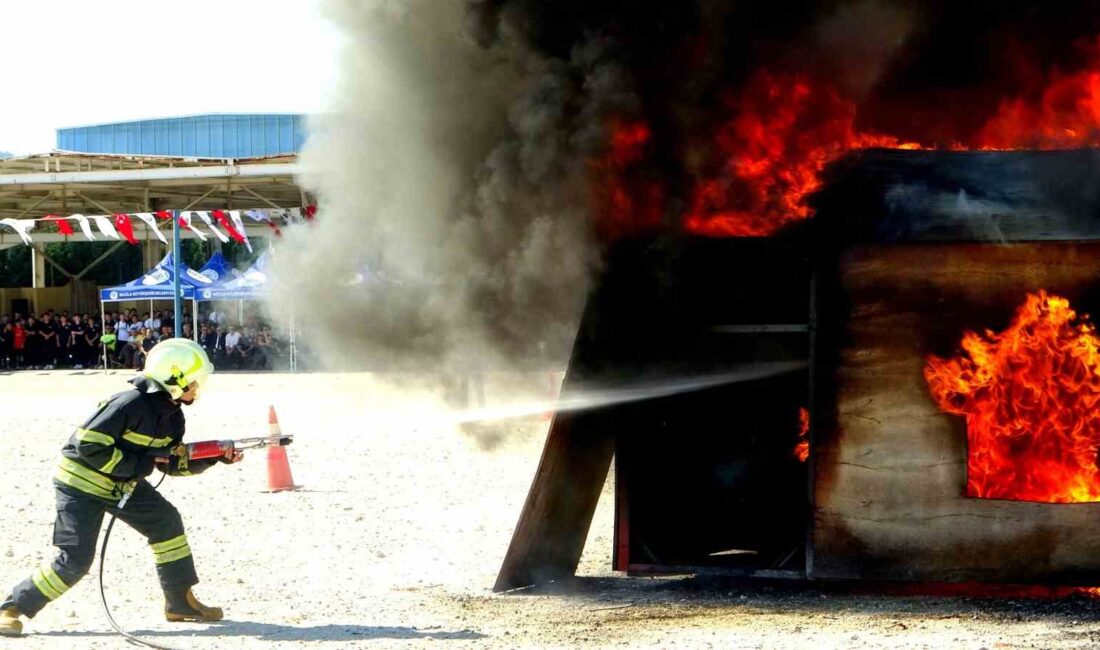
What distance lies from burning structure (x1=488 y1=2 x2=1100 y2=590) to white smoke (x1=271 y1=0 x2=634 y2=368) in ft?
0.81

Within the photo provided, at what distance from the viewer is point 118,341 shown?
30.1m

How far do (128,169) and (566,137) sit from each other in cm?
2328

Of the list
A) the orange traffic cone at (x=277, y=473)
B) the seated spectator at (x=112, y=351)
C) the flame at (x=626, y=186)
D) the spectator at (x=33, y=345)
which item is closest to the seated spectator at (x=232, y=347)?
the seated spectator at (x=112, y=351)

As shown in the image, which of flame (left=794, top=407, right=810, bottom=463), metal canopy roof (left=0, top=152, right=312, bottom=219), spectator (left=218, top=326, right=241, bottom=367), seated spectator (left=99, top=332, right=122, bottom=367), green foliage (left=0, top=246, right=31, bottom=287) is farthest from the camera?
green foliage (left=0, top=246, right=31, bottom=287)

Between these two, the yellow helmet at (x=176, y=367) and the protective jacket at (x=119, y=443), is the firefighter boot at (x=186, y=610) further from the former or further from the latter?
the yellow helmet at (x=176, y=367)

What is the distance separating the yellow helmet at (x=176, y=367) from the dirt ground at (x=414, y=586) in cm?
134

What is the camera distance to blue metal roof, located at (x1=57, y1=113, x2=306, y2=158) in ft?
140

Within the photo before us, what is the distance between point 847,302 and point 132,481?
13.3 feet

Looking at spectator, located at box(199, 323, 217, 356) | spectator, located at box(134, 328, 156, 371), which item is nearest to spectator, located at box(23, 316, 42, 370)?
spectator, located at box(134, 328, 156, 371)

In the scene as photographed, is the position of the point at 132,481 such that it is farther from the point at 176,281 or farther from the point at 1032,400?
the point at 176,281

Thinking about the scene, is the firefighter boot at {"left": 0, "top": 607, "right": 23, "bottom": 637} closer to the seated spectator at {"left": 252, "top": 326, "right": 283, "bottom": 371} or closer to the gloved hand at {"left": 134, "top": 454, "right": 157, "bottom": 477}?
the gloved hand at {"left": 134, "top": 454, "right": 157, "bottom": 477}

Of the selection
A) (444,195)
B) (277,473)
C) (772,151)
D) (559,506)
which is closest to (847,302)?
(772,151)

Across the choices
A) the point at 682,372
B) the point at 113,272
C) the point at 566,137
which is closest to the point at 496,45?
the point at 566,137

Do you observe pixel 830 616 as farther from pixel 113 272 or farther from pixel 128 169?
pixel 113 272
